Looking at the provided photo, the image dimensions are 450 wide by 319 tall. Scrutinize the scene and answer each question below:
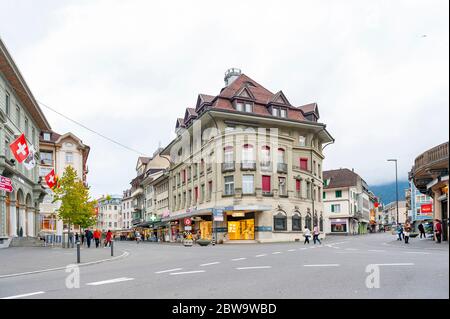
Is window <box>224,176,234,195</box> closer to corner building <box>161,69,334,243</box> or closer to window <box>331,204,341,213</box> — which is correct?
corner building <box>161,69,334,243</box>

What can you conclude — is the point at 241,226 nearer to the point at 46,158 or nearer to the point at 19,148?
the point at 19,148

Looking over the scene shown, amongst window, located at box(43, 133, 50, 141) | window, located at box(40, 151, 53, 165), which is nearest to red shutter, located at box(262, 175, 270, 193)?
window, located at box(40, 151, 53, 165)

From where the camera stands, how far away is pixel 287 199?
49500mm

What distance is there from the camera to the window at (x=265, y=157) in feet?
156

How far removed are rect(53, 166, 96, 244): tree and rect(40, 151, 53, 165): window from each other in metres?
29.6

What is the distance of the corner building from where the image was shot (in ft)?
153

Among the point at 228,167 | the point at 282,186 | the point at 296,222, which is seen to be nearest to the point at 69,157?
the point at 228,167

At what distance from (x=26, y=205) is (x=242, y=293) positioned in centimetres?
3902

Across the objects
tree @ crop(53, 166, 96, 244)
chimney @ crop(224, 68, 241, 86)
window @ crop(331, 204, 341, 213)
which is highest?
chimney @ crop(224, 68, 241, 86)

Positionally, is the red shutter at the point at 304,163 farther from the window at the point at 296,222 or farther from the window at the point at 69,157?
the window at the point at 69,157

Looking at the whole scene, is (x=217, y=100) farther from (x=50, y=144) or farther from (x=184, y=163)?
(x=50, y=144)
